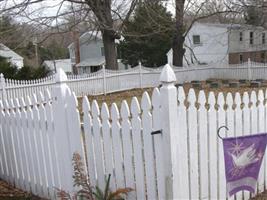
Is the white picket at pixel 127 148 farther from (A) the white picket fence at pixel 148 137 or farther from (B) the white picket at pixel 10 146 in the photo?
(B) the white picket at pixel 10 146

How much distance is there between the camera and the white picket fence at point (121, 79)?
1672 centimetres

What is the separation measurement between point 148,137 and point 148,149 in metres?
0.13

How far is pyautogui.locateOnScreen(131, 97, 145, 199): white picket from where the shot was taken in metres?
3.32

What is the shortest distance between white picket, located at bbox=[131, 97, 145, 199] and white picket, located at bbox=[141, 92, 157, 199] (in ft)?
0.19

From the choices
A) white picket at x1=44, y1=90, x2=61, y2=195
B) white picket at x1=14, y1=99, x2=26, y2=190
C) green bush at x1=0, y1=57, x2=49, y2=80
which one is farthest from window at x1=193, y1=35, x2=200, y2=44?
white picket at x1=44, y1=90, x2=61, y2=195

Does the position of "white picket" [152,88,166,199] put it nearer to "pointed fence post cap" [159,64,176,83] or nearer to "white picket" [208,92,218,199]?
"pointed fence post cap" [159,64,176,83]

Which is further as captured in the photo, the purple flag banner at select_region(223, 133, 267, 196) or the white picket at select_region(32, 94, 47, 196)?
the white picket at select_region(32, 94, 47, 196)

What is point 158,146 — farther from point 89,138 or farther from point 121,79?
point 121,79

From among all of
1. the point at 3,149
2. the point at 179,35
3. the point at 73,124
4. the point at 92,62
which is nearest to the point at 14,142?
the point at 3,149

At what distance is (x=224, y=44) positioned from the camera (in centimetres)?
3756

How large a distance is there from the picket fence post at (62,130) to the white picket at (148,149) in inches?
42.6

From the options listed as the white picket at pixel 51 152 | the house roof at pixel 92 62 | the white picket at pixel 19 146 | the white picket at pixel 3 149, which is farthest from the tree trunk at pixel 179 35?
the white picket at pixel 51 152

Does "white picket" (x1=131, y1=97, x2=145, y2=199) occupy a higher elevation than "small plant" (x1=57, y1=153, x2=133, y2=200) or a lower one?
higher

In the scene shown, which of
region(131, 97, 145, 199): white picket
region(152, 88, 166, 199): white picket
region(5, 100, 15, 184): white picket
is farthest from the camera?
region(5, 100, 15, 184): white picket
